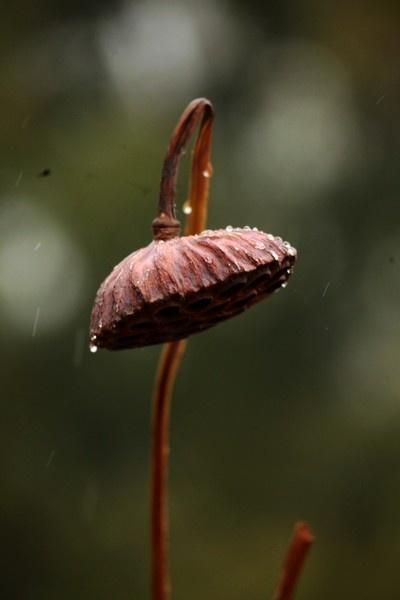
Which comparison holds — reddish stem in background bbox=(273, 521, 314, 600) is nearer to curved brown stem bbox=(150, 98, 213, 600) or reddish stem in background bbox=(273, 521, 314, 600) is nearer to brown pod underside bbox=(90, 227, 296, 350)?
curved brown stem bbox=(150, 98, 213, 600)

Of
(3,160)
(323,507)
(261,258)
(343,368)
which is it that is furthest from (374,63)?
(261,258)

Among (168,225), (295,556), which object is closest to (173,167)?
(168,225)

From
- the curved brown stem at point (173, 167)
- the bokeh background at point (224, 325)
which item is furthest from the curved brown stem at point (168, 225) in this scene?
the bokeh background at point (224, 325)

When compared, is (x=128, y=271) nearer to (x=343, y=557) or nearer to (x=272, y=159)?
(x=272, y=159)

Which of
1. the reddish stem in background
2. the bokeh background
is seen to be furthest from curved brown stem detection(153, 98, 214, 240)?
the bokeh background

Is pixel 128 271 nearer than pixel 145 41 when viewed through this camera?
Yes
